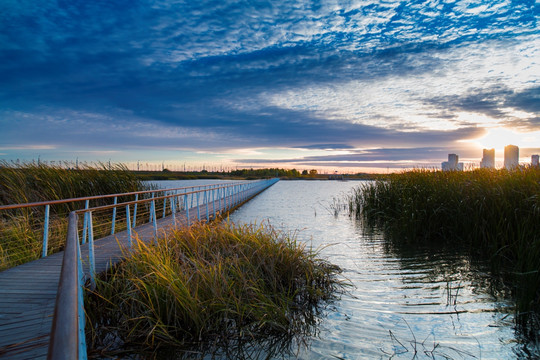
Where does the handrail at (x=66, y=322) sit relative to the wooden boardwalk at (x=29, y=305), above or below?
above

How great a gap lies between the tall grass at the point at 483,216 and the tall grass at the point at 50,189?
908 cm

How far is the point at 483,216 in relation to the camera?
28.4 ft

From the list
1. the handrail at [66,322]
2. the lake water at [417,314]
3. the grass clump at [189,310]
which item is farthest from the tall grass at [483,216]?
the handrail at [66,322]

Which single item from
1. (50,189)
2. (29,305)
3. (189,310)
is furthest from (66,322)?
(50,189)

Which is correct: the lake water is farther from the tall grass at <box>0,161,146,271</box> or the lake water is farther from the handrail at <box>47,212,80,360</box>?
the tall grass at <box>0,161,146,271</box>

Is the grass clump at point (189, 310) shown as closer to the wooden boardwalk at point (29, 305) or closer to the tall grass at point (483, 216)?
the wooden boardwalk at point (29, 305)

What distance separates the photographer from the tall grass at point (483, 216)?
20.6ft

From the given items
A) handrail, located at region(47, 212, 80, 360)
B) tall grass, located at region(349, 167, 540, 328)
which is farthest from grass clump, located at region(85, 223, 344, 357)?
tall grass, located at region(349, 167, 540, 328)

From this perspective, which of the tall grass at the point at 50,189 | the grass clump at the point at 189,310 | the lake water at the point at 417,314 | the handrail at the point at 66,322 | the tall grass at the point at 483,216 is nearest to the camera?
the handrail at the point at 66,322

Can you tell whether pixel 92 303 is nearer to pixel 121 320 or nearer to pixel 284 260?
pixel 121 320

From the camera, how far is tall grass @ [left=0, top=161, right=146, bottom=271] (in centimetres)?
799

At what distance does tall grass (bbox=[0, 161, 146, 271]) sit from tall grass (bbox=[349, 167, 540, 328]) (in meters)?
9.08

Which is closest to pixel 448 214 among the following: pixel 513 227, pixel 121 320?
pixel 513 227

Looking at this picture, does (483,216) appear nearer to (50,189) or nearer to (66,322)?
(66,322)
